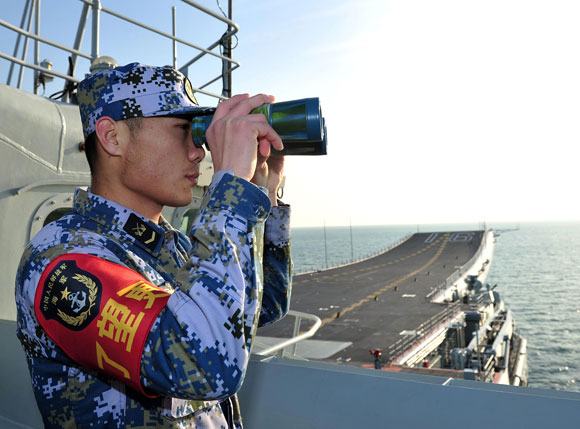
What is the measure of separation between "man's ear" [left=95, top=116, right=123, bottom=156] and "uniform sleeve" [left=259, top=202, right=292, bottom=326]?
0.67 m

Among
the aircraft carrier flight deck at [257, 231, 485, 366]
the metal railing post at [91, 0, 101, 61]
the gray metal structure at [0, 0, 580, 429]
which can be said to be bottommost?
the aircraft carrier flight deck at [257, 231, 485, 366]

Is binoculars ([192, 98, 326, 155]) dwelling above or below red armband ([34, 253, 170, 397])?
above

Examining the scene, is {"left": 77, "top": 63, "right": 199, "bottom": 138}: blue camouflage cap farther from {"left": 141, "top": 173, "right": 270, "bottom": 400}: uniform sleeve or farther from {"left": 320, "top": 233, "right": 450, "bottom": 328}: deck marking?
{"left": 320, "top": 233, "right": 450, "bottom": 328}: deck marking

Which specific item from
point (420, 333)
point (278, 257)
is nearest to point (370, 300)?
point (420, 333)

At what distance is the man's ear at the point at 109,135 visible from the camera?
1.55 meters

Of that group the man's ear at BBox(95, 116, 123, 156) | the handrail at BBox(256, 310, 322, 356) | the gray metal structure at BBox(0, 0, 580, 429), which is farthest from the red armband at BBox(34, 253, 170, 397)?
the handrail at BBox(256, 310, 322, 356)

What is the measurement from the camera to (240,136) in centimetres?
133

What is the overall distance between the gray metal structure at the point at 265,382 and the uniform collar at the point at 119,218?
135 centimetres

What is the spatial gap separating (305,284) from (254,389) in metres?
46.0

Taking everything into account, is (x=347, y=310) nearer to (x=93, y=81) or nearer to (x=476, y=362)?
(x=476, y=362)

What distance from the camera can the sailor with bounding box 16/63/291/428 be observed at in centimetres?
115

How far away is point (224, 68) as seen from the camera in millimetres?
5953

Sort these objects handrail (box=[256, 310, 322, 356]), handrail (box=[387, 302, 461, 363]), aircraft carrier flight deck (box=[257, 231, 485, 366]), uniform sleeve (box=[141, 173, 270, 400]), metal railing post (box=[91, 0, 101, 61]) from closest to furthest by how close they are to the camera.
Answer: uniform sleeve (box=[141, 173, 270, 400]), handrail (box=[256, 310, 322, 356]), metal railing post (box=[91, 0, 101, 61]), handrail (box=[387, 302, 461, 363]), aircraft carrier flight deck (box=[257, 231, 485, 366])

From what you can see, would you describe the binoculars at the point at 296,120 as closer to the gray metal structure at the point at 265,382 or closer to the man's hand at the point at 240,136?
the man's hand at the point at 240,136
